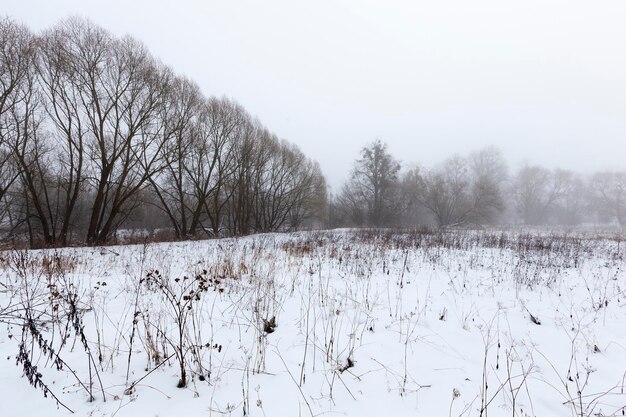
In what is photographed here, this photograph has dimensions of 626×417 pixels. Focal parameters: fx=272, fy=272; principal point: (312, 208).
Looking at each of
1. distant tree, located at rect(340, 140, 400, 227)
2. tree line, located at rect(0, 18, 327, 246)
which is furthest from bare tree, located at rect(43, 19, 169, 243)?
distant tree, located at rect(340, 140, 400, 227)

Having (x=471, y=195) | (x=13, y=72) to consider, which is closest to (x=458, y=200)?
(x=471, y=195)

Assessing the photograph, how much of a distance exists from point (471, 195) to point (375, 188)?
46.9ft

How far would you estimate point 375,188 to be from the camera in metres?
37.5

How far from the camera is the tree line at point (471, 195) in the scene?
3703cm

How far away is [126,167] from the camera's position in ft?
51.7

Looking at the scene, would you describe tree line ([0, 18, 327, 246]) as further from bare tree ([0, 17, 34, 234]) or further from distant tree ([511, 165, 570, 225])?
distant tree ([511, 165, 570, 225])

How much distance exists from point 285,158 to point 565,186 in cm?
5920

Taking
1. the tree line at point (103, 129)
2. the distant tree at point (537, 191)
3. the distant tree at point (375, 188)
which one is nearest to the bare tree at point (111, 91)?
the tree line at point (103, 129)

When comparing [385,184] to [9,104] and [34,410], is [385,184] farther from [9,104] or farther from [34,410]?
[34,410]

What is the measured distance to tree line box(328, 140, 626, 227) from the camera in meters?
37.0

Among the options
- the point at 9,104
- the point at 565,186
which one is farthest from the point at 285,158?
the point at 565,186

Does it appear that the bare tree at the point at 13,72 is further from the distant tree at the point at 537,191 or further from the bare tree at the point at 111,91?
the distant tree at the point at 537,191

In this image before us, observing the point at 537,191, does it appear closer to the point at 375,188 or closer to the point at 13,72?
the point at 375,188

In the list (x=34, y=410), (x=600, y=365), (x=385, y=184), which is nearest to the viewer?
(x=34, y=410)
